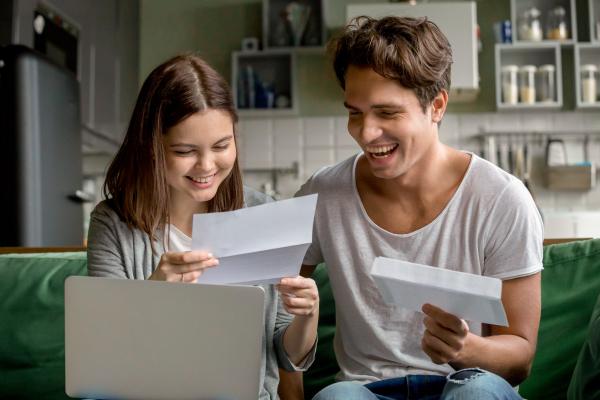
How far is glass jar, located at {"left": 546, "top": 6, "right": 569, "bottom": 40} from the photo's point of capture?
16.5 ft

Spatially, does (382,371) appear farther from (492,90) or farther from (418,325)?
(492,90)

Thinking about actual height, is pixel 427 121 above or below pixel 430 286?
above

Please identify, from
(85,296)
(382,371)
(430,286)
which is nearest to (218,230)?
(85,296)

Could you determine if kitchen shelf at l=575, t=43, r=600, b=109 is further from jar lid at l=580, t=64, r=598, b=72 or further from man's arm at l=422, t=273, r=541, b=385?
man's arm at l=422, t=273, r=541, b=385

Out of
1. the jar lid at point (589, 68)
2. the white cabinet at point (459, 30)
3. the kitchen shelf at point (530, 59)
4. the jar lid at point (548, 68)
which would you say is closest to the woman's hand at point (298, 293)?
the white cabinet at point (459, 30)

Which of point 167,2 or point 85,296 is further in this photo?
point 167,2

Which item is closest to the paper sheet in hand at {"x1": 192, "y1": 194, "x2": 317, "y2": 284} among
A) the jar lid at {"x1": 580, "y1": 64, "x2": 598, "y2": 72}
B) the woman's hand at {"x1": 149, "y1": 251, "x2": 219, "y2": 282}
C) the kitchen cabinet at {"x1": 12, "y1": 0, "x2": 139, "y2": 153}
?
the woman's hand at {"x1": 149, "y1": 251, "x2": 219, "y2": 282}

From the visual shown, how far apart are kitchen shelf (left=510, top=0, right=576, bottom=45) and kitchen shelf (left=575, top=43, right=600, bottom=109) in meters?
0.09

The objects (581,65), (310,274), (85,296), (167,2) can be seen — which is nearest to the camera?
(85,296)

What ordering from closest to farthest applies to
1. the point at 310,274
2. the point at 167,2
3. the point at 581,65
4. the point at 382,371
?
the point at 382,371 → the point at 310,274 → the point at 581,65 → the point at 167,2

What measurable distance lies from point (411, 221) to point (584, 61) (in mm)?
4020

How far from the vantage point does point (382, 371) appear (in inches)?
59.9

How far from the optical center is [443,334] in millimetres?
1276

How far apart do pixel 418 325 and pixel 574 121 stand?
13.5 feet
